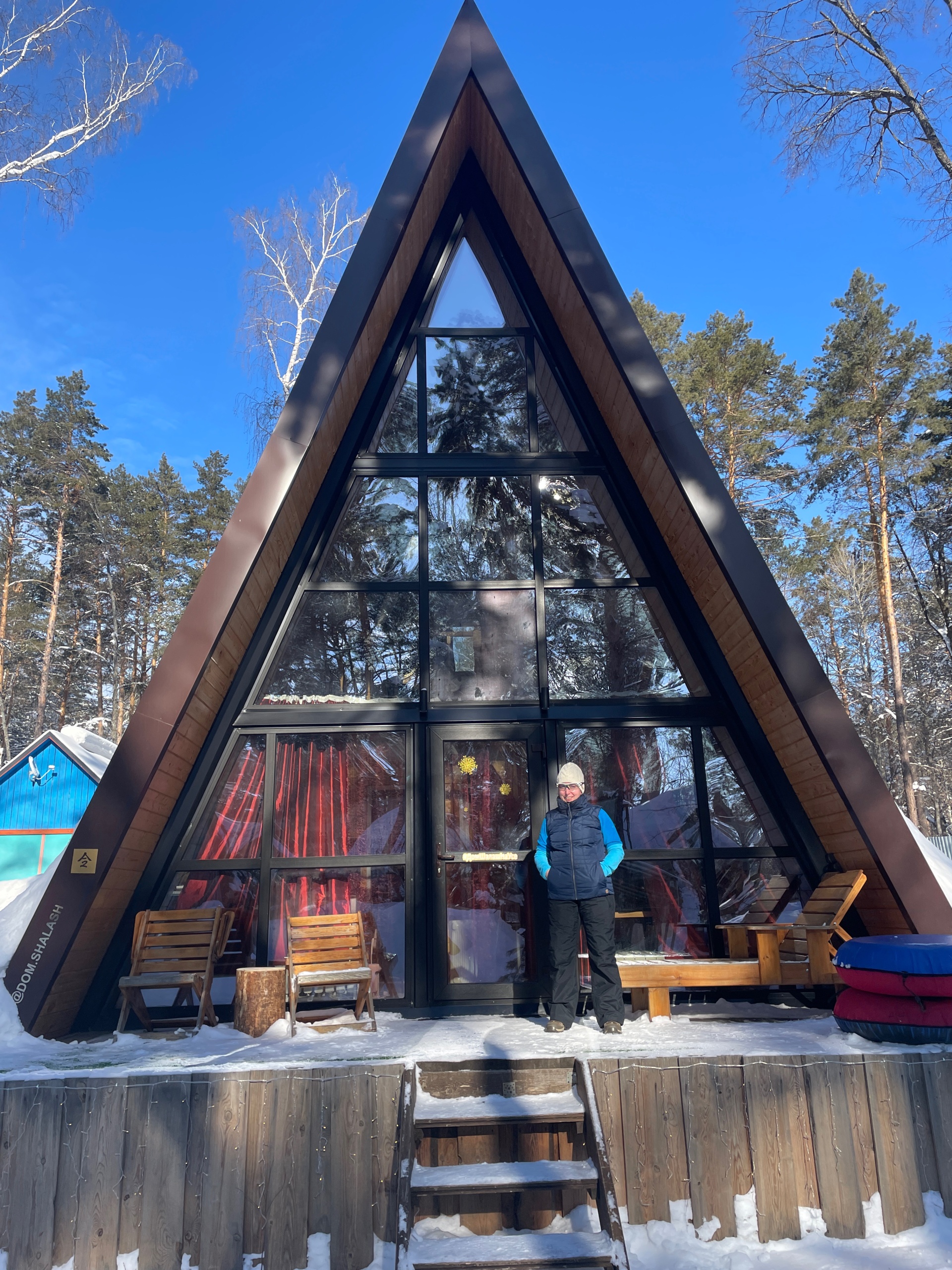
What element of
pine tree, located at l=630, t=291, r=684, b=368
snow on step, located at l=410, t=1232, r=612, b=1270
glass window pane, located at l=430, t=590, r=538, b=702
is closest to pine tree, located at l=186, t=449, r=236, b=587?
pine tree, located at l=630, t=291, r=684, b=368

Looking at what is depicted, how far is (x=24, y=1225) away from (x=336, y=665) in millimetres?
3408

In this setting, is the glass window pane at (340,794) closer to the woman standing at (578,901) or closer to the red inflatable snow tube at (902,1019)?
the woman standing at (578,901)

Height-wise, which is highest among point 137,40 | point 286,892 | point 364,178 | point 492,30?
point 364,178

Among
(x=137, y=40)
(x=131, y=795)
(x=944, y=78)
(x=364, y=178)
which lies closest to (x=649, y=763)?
(x=131, y=795)

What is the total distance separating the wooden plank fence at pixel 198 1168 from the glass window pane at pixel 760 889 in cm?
280

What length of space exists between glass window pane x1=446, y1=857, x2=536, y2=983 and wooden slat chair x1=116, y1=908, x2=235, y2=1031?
4.81 ft

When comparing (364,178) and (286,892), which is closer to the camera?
(286,892)

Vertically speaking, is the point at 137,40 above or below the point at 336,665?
above

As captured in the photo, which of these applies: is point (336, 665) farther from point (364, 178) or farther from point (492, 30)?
point (364, 178)

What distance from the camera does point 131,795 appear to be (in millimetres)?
4688

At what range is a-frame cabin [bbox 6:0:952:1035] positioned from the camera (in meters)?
4.91

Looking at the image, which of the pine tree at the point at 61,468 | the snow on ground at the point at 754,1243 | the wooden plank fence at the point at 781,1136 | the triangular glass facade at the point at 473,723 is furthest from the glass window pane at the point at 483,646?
the pine tree at the point at 61,468

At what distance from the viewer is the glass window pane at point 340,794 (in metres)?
5.57

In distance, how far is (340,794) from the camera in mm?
5652
